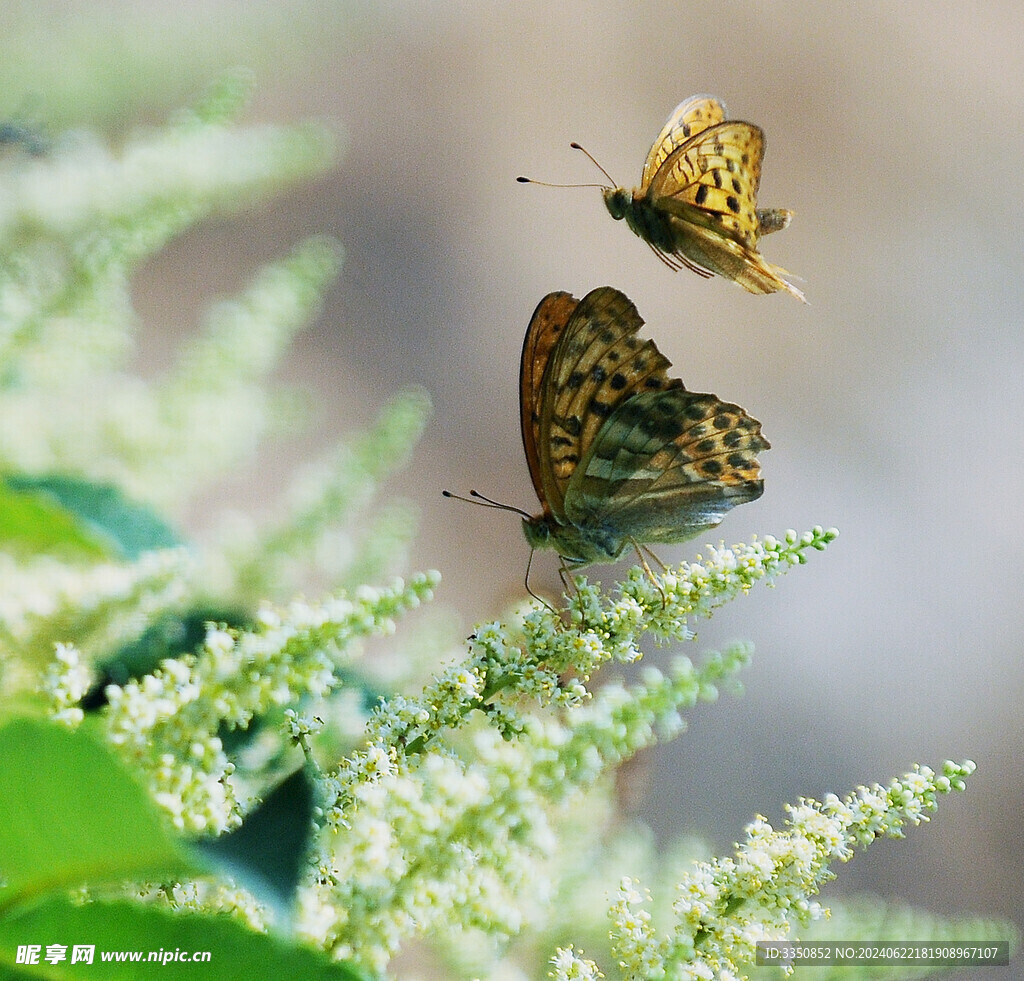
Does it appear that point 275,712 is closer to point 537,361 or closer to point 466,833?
point 466,833

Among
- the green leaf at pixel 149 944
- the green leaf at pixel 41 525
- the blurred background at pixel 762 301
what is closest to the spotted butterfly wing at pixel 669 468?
the green leaf at pixel 41 525

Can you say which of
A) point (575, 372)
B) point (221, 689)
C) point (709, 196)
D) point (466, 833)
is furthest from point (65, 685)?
point (709, 196)

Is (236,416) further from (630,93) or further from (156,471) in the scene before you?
(630,93)

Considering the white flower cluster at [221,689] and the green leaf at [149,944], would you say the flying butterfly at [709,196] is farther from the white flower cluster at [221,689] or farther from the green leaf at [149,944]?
the green leaf at [149,944]

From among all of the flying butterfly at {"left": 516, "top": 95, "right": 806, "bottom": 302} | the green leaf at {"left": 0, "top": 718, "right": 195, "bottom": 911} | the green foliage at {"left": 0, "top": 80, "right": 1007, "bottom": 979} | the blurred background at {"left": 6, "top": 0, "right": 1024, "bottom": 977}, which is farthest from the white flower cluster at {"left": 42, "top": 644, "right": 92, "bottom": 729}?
the blurred background at {"left": 6, "top": 0, "right": 1024, "bottom": 977}

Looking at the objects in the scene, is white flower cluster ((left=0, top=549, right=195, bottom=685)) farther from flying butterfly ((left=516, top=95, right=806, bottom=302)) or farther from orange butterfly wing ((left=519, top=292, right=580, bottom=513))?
flying butterfly ((left=516, top=95, right=806, bottom=302))
